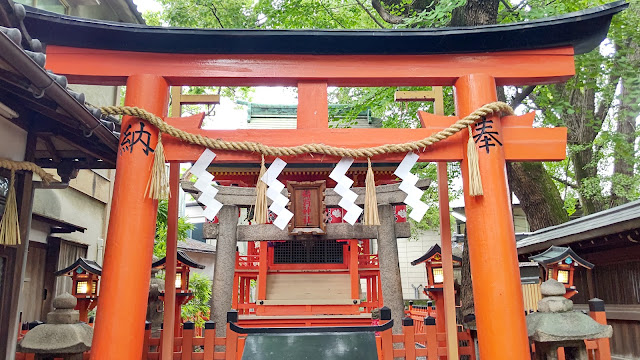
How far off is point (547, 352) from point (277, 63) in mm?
3646

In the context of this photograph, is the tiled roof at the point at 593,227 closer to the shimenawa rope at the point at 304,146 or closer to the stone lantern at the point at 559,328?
the stone lantern at the point at 559,328

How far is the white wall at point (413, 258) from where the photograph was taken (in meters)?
24.3

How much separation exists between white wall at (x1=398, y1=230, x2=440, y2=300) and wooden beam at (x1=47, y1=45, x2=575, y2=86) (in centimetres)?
2044

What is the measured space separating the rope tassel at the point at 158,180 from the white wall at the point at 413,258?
2139cm

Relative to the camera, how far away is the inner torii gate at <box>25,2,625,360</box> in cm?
401

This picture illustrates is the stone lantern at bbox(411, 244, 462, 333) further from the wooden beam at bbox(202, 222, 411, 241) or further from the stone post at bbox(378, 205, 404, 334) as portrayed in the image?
the wooden beam at bbox(202, 222, 411, 241)

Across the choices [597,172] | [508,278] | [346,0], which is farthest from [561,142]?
[597,172]

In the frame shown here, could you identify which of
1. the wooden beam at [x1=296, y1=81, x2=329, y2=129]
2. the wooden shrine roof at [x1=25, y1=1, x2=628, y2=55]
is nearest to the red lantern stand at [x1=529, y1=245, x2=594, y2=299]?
the wooden shrine roof at [x1=25, y1=1, x2=628, y2=55]

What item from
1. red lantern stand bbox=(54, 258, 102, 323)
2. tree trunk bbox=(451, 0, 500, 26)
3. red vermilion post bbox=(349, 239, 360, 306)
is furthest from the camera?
red vermilion post bbox=(349, 239, 360, 306)

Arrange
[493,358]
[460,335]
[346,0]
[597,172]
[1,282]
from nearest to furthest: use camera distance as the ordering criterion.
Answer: [493,358]
[1,282]
[460,335]
[346,0]
[597,172]

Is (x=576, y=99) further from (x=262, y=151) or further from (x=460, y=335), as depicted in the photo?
(x=262, y=151)

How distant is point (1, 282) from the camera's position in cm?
421

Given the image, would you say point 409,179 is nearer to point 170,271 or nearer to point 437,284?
point 437,284

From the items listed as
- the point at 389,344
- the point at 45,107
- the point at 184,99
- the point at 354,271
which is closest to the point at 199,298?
the point at 354,271
